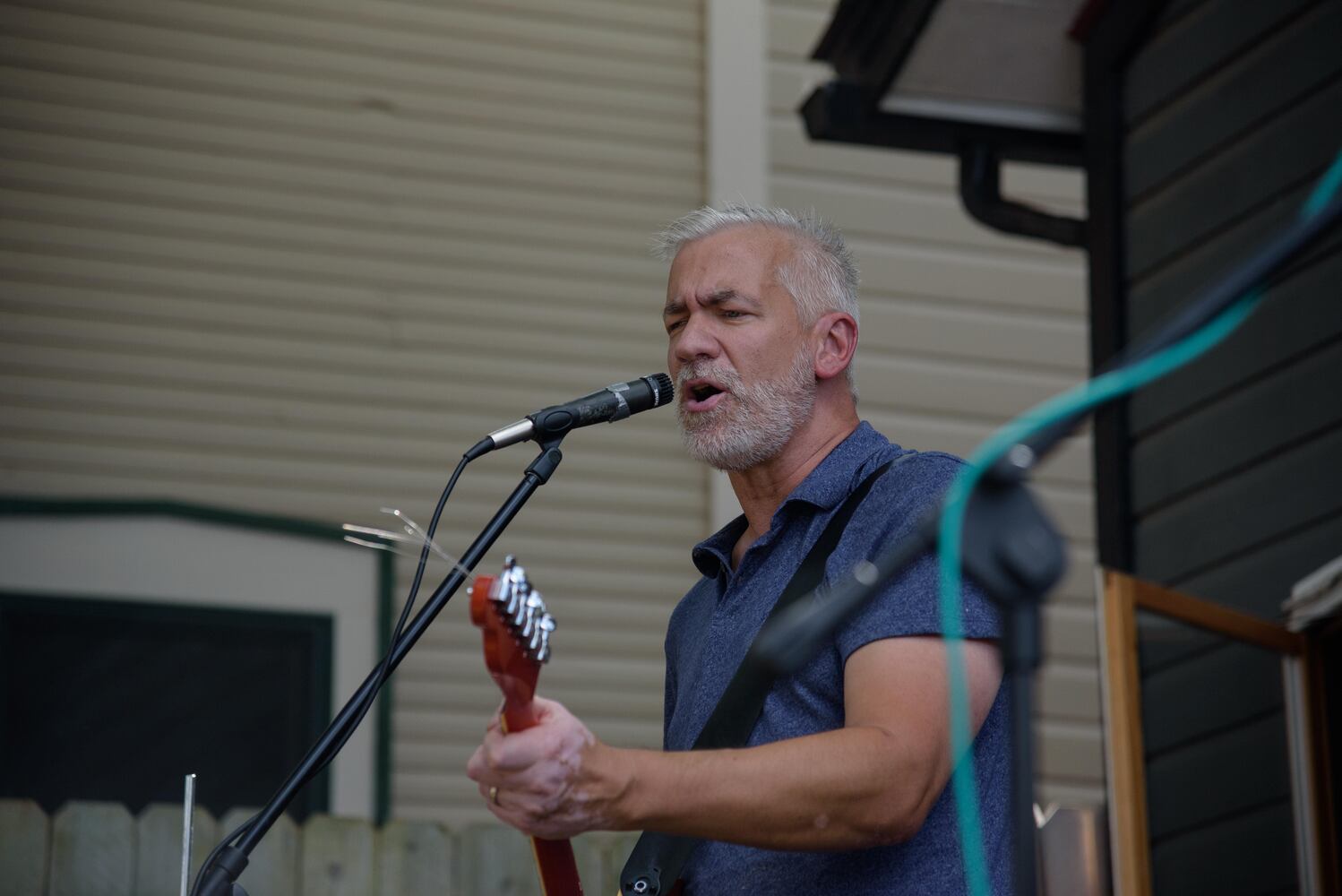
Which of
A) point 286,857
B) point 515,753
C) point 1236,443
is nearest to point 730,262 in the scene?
point 515,753

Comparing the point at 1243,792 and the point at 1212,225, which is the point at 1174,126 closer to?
the point at 1212,225

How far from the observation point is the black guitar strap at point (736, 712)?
7.36ft

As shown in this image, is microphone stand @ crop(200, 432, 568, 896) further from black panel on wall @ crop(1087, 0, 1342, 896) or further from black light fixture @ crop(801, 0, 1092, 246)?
black light fixture @ crop(801, 0, 1092, 246)

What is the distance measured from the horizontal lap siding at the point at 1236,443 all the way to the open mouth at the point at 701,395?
1.79 meters

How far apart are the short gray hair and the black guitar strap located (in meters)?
0.41

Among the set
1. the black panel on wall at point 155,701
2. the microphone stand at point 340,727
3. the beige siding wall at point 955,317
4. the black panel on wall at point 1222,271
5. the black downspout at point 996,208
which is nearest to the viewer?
the microphone stand at point 340,727

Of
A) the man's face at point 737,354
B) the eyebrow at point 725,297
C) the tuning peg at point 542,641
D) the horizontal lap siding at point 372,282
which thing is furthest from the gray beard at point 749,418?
the horizontal lap siding at point 372,282

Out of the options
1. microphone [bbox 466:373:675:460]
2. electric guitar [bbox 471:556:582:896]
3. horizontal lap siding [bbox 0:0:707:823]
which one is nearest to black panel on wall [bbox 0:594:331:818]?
horizontal lap siding [bbox 0:0:707:823]

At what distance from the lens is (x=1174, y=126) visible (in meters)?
4.54

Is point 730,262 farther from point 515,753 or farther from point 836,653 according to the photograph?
point 515,753

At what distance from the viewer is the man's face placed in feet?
8.45

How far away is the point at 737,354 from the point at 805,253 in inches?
9.7

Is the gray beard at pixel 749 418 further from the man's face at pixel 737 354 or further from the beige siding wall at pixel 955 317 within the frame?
the beige siding wall at pixel 955 317

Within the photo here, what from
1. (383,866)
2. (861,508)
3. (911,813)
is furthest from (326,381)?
(911,813)
